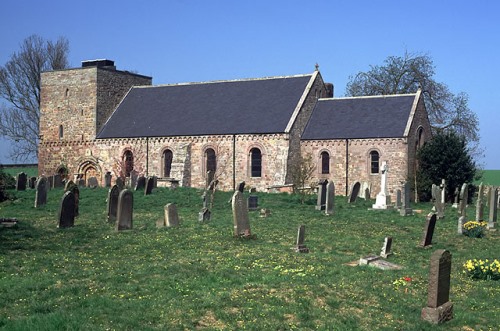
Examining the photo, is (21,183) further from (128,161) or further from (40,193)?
(128,161)

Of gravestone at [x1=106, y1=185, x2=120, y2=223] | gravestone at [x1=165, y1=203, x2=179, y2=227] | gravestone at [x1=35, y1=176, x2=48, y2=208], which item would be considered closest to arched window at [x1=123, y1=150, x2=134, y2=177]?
gravestone at [x1=35, y1=176, x2=48, y2=208]

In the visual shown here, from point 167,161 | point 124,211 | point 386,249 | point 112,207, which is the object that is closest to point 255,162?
point 167,161

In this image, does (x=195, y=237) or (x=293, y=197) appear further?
(x=293, y=197)

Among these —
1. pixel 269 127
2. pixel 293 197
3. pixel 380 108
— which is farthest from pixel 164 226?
pixel 380 108

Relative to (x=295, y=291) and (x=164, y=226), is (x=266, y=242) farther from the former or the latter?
(x=295, y=291)

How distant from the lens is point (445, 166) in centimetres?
4316

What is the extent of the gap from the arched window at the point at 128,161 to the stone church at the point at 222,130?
2.9 inches

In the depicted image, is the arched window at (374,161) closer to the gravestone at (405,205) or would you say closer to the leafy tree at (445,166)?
the leafy tree at (445,166)

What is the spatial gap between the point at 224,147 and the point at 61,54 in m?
26.8

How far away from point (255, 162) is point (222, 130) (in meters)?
3.22

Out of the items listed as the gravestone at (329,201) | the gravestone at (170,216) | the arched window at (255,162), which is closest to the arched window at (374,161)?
the arched window at (255,162)

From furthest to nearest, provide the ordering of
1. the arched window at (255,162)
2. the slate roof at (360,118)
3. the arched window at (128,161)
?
the arched window at (128,161), the arched window at (255,162), the slate roof at (360,118)

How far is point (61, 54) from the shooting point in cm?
6606

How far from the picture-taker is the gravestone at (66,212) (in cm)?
2173
